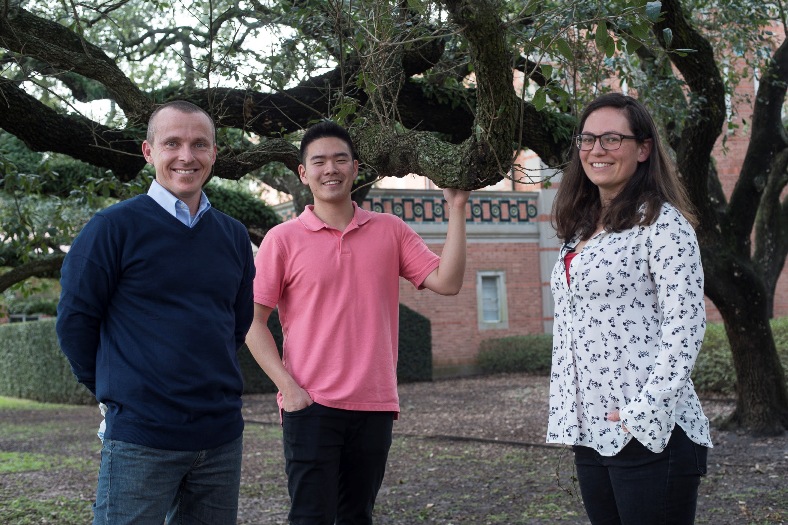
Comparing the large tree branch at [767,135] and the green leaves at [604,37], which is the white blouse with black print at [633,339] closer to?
the green leaves at [604,37]

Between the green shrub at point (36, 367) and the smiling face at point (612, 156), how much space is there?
738 inches

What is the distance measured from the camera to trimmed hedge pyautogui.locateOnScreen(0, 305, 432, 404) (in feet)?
68.8

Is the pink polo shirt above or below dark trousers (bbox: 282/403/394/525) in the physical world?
above

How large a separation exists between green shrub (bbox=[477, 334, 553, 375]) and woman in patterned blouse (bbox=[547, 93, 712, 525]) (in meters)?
19.2

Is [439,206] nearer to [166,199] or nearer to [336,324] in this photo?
[336,324]

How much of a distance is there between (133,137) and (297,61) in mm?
Result: 1397

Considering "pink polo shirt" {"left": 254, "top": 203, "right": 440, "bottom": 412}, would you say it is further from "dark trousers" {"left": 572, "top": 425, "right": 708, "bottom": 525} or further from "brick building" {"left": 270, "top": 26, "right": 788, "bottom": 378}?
"brick building" {"left": 270, "top": 26, "right": 788, "bottom": 378}

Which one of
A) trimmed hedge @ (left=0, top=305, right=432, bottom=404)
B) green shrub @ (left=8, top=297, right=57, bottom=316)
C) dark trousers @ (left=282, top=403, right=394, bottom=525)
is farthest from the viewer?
green shrub @ (left=8, top=297, right=57, bottom=316)

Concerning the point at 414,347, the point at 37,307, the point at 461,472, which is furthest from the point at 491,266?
the point at 461,472

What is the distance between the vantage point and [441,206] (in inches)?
940

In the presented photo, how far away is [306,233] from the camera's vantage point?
4.05 meters

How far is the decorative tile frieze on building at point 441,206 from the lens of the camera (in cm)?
2312

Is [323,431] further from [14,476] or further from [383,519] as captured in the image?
[14,476]

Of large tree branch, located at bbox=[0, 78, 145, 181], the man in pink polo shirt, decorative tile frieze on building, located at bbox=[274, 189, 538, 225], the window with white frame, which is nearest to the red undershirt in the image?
the man in pink polo shirt
